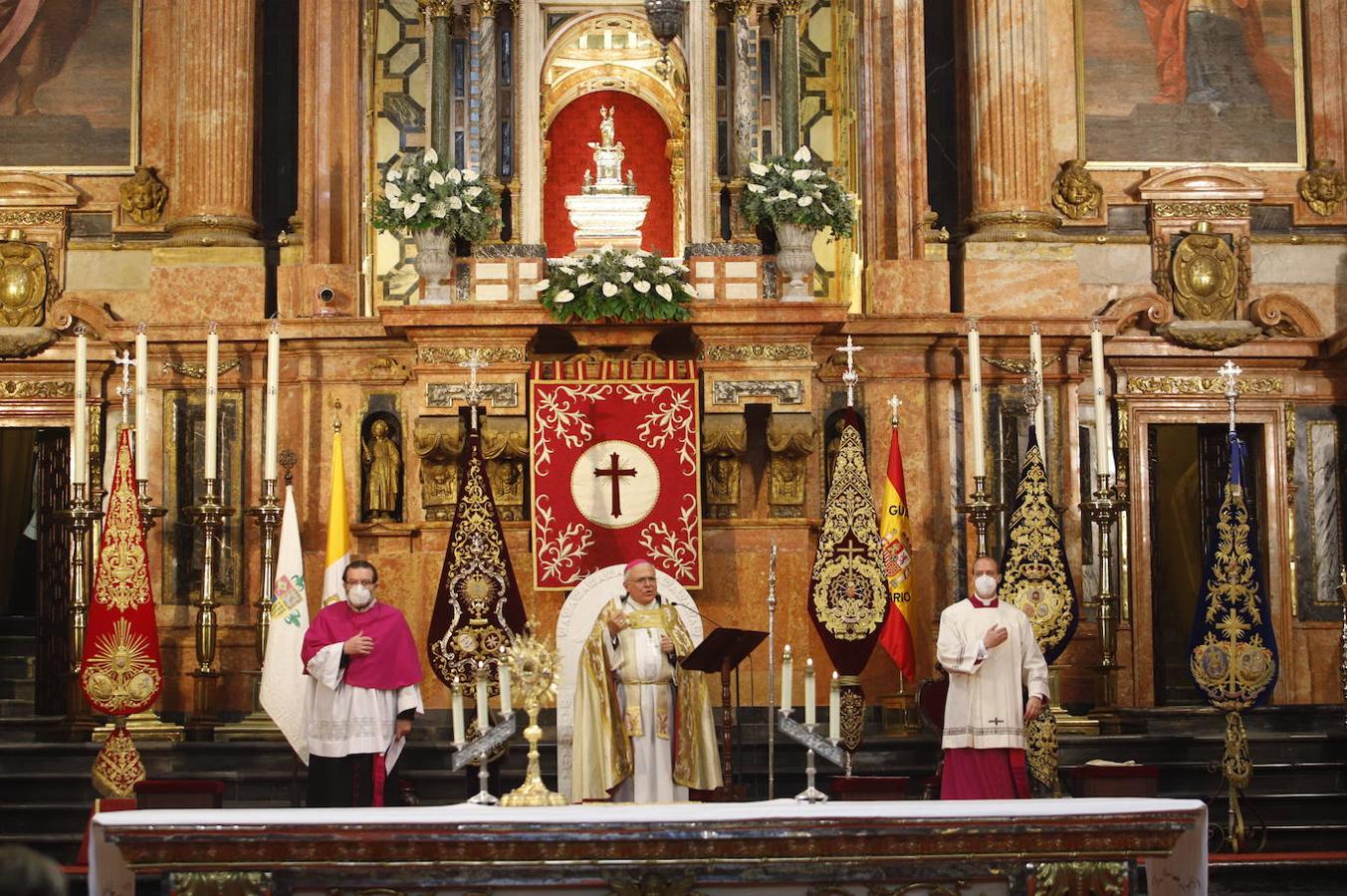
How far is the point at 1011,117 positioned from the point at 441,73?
410 centimetres

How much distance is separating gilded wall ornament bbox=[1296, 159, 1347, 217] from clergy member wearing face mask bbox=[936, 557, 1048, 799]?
520 centimetres

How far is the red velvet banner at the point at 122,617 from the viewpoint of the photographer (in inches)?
480

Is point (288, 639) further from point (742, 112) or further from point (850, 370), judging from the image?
point (742, 112)

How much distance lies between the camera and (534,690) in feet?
29.6

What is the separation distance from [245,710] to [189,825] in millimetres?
5827

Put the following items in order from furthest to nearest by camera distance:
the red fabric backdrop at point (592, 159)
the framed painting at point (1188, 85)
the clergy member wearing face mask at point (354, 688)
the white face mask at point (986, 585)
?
the red fabric backdrop at point (592, 159)
the framed painting at point (1188, 85)
the white face mask at point (986, 585)
the clergy member wearing face mask at point (354, 688)

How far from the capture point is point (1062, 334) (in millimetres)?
13711

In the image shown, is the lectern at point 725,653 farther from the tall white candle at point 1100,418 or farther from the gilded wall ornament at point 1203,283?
the gilded wall ornament at point 1203,283

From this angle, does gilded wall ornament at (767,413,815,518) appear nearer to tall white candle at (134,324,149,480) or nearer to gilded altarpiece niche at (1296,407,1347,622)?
gilded altarpiece niche at (1296,407,1347,622)

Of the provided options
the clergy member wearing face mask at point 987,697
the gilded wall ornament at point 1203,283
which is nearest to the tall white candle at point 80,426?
the clergy member wearing face mask at point 987,697

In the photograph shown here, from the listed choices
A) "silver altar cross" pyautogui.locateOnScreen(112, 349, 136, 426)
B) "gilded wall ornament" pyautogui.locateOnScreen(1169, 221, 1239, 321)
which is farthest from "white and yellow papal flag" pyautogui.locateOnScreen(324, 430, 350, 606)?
"gilded wall ornament" pyautogui.locateOnScreen(1169, 221, 1239, 321)

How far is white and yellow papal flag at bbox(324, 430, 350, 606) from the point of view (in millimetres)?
12617

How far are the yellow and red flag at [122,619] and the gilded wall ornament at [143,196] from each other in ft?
8.66

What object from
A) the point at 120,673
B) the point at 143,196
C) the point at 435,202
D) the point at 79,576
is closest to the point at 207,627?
the point at 120,673
